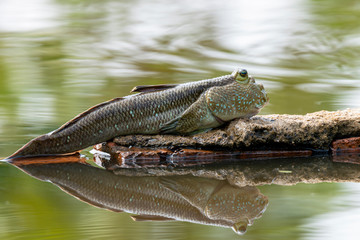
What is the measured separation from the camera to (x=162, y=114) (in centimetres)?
408

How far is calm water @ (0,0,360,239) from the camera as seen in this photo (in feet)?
9.00

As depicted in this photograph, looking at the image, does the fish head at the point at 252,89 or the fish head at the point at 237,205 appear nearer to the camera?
A: the fish head at the point at 237,205

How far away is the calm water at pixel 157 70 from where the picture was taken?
274cm

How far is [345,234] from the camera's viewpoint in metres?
2.57

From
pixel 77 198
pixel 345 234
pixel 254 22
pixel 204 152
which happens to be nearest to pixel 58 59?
pixel 254 22

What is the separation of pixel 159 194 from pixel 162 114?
0.91m

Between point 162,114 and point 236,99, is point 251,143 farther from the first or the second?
point 162,114

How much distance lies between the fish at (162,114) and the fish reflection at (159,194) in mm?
154

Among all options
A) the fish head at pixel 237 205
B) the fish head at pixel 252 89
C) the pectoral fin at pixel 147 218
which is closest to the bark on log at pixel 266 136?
the fish head at pixel 252 89

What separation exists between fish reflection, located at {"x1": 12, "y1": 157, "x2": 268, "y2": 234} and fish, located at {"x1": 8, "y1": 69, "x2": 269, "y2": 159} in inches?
6.1

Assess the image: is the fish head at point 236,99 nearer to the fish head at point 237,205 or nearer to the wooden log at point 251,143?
the wooden log at point 251,143

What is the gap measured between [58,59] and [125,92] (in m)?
2.13

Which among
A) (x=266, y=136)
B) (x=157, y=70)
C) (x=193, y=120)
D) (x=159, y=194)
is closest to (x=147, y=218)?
(x=159, y=194)

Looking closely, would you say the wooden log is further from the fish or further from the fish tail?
the fish tail
